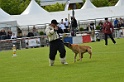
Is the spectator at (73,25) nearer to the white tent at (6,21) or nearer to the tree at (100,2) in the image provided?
the white tent at (6,21)

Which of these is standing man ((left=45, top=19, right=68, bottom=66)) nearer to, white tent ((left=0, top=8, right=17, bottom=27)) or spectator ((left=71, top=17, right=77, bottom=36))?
spectator ((left=71, top=17, right=77, bottom=36))

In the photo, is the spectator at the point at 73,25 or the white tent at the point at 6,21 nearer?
the spectator at the point at 73,25

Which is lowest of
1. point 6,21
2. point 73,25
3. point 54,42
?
point 73,25

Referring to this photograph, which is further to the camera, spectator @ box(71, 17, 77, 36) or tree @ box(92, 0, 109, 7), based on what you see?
tree @ box(92, 0, 109, 7)

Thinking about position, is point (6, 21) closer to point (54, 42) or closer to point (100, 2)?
point (54, 42)

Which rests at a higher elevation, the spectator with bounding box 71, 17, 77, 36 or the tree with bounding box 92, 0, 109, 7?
the tree with bounding box 92, 0, 109, 7

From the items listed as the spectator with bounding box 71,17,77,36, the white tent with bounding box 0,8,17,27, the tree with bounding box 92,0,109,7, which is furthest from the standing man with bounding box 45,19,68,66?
the tree with bounding box 92,0,109,7

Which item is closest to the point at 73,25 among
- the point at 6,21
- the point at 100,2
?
the point at 6,21

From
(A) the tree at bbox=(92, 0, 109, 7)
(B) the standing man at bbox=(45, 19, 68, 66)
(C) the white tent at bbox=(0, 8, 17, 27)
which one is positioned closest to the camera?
(B) the standing man at bbox=(45, 19, 68, 66)

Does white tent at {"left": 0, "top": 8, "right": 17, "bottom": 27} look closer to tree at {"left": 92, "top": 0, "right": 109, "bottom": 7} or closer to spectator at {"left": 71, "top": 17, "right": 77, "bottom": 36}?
spectator at {"left": 71, "top": 17, "right": 77, "bottom": 36}

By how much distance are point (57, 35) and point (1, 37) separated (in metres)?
22.0

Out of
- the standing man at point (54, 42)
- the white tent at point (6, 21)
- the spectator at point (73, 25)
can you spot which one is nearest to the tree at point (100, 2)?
the white tent at point (6, 21)

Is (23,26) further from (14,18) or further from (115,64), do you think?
(115,64)

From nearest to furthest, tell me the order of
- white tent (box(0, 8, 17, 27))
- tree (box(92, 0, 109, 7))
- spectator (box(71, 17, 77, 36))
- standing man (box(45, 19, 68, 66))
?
1. standing man (box(45, 19, 68, 66))
2. spectator (box(71, 17, 77, 36))
3. white tent (box(0, 8, 17, 27))
4. tree (box(92, 0, 109, 7))
